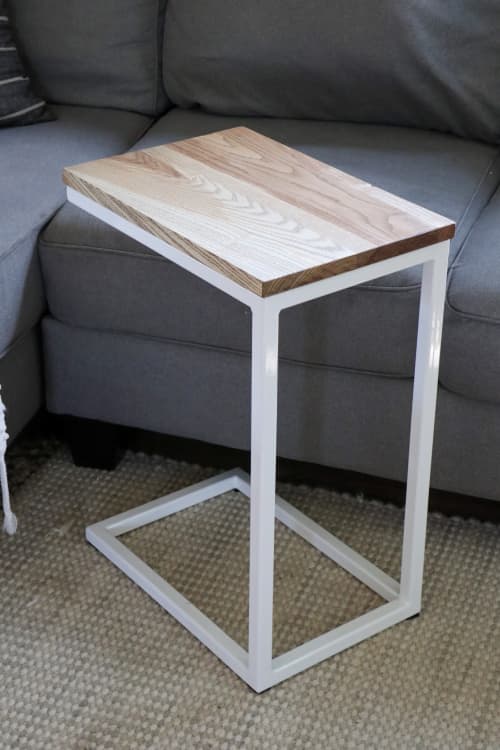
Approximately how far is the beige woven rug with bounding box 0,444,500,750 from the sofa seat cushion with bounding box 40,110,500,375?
282 millimetres

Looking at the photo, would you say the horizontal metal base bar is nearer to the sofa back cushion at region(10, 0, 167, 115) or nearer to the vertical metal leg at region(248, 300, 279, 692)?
the vertical metal leg at region(248, 300, 279, 692)

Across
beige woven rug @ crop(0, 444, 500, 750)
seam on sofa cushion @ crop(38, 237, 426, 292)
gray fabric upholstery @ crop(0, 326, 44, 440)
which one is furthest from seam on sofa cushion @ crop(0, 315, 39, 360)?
beige woven rug @ crop(0, 444, 500, 750)

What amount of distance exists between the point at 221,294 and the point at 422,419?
34 cm

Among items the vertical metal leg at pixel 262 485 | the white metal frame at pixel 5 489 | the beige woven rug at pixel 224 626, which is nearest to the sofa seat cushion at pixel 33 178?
the white metal frame at pixel 5 489

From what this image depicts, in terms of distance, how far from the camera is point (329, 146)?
180 centimetres

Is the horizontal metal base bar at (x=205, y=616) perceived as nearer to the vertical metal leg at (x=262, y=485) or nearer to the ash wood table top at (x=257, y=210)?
the vertical metal leg at (x=262, y=485)

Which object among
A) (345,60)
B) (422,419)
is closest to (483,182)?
(345,60)

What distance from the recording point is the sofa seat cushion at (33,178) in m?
1.55

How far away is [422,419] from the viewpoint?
135 cm

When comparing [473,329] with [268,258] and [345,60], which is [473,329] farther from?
[345,60]

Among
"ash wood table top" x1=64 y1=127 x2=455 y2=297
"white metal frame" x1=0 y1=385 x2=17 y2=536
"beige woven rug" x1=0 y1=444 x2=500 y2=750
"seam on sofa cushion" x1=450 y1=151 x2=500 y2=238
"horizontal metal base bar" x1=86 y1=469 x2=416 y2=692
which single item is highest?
"ash wood table top" x1=64 y1=127 x2=455 y2=297

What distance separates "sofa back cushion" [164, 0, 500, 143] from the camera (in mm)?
1786

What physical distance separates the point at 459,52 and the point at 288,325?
0.60 m

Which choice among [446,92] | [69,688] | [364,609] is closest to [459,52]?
[446,92]
